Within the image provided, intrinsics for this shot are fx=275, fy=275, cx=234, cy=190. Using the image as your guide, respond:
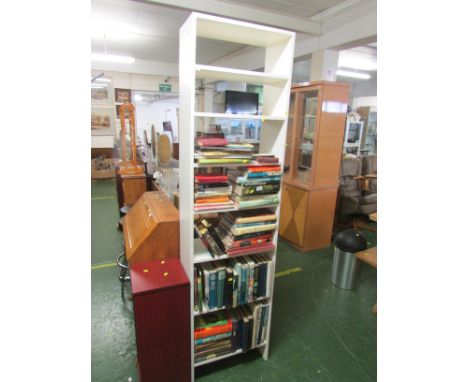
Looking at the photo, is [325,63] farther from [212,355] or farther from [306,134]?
[212,355]

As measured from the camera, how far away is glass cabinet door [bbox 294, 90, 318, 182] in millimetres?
3896

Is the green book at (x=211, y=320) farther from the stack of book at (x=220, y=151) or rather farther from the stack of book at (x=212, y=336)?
the stack of book at (x=220, y=151)

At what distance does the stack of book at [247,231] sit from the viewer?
70.8 inches

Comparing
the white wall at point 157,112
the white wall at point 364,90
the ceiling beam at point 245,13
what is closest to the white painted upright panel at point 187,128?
the ceiling beam at point 245,13

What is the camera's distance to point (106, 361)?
2.09 m

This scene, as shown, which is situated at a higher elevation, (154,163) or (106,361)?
(154,163)

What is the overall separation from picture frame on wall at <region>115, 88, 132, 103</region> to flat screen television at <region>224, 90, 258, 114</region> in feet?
16.1

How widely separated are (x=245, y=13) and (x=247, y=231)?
3.30m

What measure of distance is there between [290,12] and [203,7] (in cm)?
157

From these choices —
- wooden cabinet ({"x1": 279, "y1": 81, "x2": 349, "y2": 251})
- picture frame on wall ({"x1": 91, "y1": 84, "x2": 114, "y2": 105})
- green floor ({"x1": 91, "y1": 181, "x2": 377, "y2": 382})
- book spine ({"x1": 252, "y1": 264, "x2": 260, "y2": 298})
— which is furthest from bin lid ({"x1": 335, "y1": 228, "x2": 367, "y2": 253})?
picture frame on wall ({"x1": 91, "y1": 84, "x2": 114, "y2": 105})

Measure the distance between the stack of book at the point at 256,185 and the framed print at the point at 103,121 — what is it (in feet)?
24.6

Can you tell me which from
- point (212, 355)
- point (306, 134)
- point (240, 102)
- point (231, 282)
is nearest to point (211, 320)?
point (212, 355)
